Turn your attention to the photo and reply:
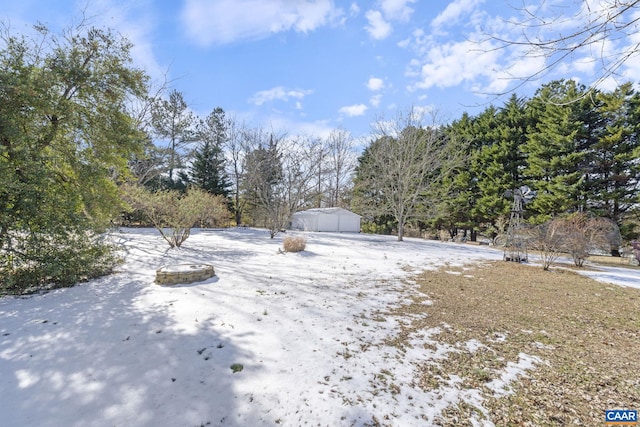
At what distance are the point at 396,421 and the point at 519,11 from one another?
3.43m

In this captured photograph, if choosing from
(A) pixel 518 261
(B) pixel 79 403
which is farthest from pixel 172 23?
(A) pixel 518 261

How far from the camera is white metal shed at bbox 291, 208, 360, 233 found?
79.0 ft

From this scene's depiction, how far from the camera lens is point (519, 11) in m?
2.16

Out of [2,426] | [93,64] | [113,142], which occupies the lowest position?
[2,426]

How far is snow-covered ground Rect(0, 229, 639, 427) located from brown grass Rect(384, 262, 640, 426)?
151 millimetres

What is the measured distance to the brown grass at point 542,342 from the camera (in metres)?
2.33

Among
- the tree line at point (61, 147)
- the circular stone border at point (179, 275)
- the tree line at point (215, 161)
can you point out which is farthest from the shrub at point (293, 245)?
the tree line at point (61, 147)

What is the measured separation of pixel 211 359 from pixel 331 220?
21495mm

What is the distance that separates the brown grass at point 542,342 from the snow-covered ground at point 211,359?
151mm

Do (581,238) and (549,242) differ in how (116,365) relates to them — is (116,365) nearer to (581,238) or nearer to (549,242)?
(549,242)

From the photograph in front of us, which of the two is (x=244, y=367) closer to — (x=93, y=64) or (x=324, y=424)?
(x=324, y=424)

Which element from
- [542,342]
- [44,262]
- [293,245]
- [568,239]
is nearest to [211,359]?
[542,342]

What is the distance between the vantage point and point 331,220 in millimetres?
24172

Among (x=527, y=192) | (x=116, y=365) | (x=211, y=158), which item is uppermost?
(x=211, y=158)
